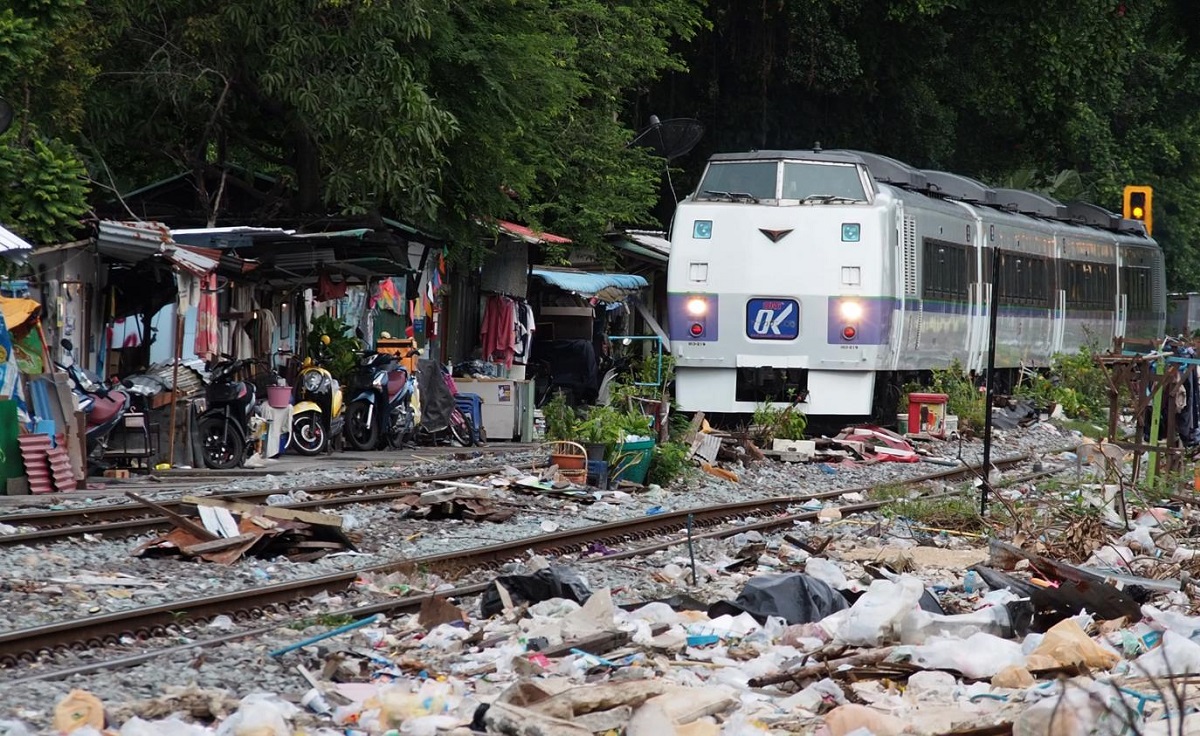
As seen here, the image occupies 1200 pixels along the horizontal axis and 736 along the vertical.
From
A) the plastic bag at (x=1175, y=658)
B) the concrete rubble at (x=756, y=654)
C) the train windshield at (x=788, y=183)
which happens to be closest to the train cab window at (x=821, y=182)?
the train windshield at (x=788, y=183)

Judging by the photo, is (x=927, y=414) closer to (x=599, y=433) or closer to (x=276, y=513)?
(x=599, y=433)

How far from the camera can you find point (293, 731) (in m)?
5.39

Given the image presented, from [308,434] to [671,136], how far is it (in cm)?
1253

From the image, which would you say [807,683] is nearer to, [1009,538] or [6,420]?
[1009,538]

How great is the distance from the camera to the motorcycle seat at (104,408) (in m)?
13.7

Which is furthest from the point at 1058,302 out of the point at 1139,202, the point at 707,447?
the point at 707,447

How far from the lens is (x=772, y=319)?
62.0ft

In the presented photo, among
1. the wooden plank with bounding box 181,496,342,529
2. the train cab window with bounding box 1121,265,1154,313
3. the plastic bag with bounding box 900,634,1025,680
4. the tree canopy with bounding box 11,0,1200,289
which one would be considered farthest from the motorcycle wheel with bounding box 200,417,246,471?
the train cab window with bounding box 1121,265,1154,313

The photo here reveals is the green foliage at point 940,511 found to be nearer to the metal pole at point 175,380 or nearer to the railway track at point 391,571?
the railway track at point 391,571

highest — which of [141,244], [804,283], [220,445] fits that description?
[141,244]

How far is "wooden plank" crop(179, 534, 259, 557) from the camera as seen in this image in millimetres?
9430

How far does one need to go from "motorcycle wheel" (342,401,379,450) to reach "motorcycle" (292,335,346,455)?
0.34 metres

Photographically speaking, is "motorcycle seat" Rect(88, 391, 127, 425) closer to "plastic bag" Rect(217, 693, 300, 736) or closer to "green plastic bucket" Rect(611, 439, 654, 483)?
"green plastic bucket" Rect(611, 439, 654, 483)

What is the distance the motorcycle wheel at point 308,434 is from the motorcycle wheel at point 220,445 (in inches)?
66.4
